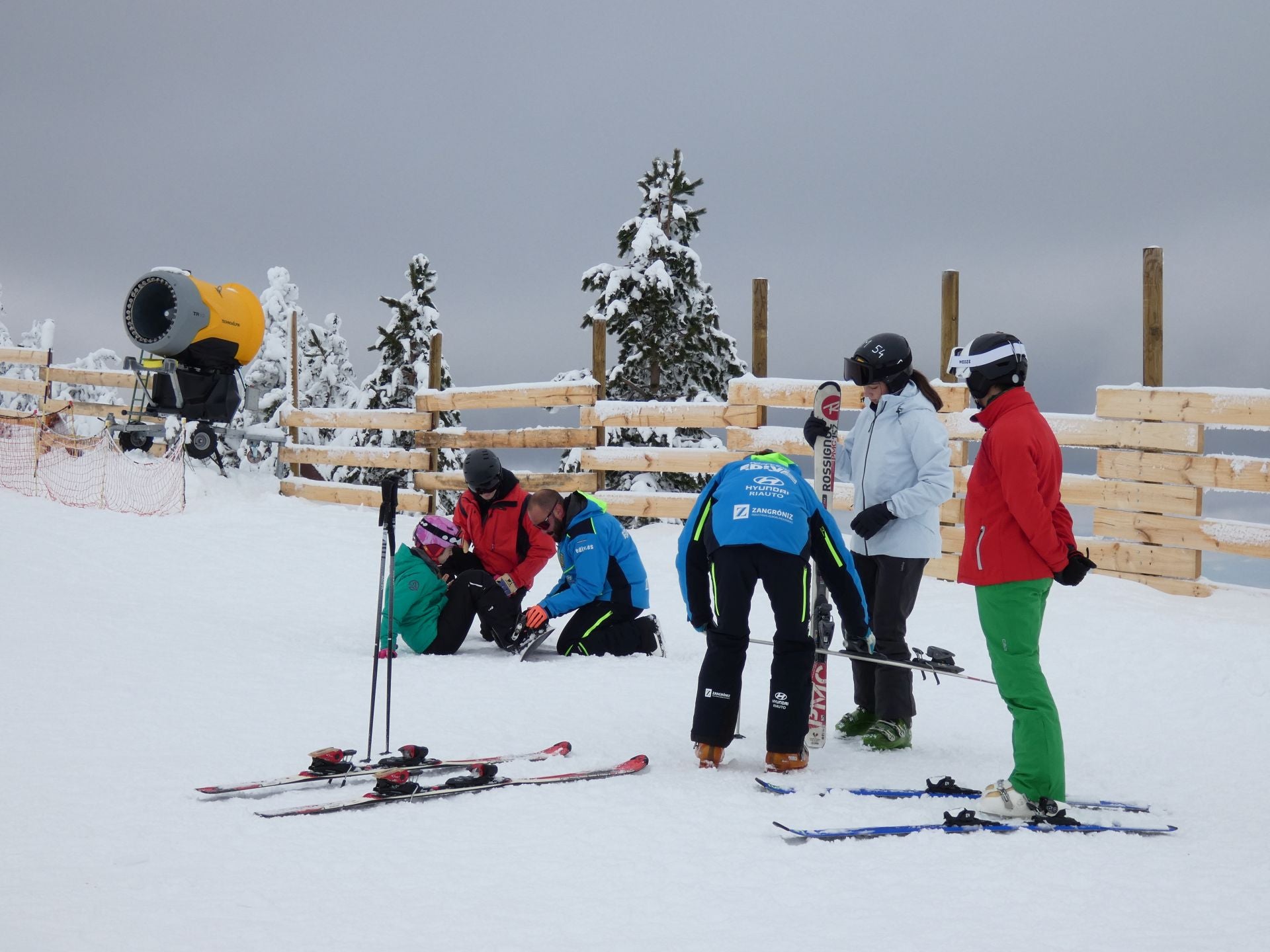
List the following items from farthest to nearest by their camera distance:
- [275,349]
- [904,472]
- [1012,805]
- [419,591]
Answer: [275,349]
[419,591]
[904,472]
[1012,805]

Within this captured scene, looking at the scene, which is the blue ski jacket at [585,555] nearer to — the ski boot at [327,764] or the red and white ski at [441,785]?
the red and white ski at [441,785]

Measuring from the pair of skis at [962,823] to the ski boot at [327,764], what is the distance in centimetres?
151

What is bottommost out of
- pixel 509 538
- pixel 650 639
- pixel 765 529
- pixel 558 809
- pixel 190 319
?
pixel 558 809

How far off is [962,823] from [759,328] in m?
8.32

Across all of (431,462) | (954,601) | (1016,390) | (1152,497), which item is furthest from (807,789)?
(431,462)

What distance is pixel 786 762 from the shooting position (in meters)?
4.08

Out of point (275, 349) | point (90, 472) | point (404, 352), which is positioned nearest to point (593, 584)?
point (90, 472)

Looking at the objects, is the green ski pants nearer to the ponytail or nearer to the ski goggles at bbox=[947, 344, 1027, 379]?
the ski goggles at bbox=[947, 344, 1027, 379]

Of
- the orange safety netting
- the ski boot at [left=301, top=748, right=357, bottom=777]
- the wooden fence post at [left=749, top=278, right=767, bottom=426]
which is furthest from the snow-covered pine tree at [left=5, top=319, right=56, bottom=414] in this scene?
the ski boot at [left=301, top=748, right=357, bottom=777]

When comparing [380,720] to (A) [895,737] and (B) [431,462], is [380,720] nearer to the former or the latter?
(A) [895,737]

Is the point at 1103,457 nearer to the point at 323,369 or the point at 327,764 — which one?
the point at 327,764

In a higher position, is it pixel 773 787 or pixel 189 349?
pixel 189 349

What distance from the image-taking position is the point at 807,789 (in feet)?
12.6

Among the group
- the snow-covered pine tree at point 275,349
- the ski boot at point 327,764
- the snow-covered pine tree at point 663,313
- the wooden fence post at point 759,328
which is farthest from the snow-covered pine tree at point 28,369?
the ski boot at point 327,764
